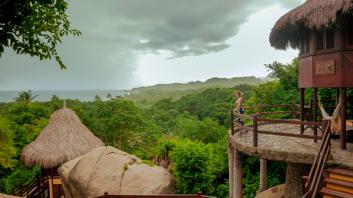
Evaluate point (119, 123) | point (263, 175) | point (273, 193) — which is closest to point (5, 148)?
point (119, 123)

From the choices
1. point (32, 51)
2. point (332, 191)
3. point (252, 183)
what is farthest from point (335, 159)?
point (252, 183)

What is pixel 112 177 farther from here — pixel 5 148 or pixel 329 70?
pixel 5 148

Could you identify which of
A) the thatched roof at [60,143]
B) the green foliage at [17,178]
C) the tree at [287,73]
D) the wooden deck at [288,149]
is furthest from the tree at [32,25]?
the green foliage at [17,178]

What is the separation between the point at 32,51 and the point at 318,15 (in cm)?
798

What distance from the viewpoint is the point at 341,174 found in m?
7.78

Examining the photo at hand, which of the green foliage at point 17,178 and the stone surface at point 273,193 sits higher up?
the stone surface at point 273,193

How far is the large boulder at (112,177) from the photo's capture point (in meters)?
15.3

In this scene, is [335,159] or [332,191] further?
[335,159]

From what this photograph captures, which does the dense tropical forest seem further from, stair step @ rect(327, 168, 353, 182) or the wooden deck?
stair step @ rect(327, 168, 353, 182)

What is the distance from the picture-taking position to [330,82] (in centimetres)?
1010

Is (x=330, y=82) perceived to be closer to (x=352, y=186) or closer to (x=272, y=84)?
(x=352, y=186)

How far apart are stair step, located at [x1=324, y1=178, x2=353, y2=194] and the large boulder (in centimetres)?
887

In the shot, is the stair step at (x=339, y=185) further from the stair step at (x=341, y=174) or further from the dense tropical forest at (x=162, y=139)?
the dense tropical forest at (x=162, y=139)

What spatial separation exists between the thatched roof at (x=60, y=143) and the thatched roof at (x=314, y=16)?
13.9m
